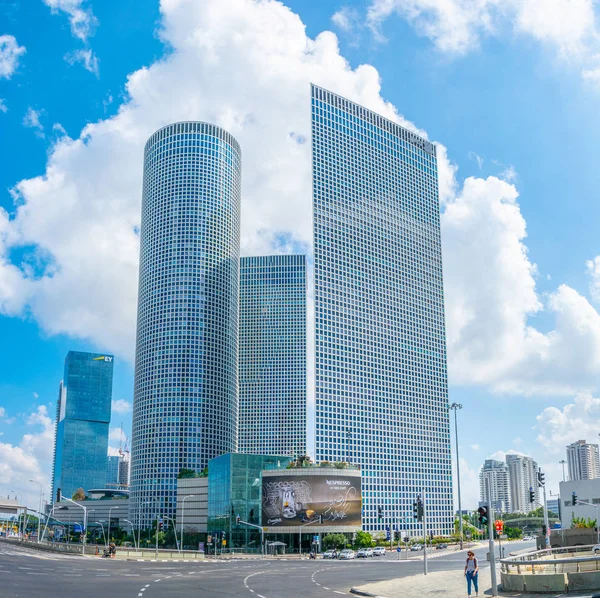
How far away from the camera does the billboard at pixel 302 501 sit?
142 metres

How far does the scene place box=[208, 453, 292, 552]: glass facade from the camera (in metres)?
152

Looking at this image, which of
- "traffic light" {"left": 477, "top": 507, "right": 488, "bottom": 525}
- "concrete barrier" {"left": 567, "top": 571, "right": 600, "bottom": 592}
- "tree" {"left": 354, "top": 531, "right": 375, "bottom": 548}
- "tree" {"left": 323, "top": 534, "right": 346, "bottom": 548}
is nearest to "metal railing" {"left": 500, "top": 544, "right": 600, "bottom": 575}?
"concrete barrier" {"left": 567, "top": 571, "right": 600, "bottom": 592}

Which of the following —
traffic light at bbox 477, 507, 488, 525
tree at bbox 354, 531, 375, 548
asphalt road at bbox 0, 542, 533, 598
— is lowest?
tree at bbox 354, 531, 375, 548

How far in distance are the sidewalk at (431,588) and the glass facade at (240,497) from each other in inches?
4062

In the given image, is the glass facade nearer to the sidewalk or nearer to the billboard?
the billboard

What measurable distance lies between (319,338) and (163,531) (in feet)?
221

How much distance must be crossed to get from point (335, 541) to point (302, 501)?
32.4ft

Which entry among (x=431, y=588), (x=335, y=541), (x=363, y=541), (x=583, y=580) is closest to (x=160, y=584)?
(x=431, y=588)

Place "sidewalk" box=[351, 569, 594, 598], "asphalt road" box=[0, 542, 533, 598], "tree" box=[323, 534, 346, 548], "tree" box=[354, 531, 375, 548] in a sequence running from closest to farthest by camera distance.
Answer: "sidewalk" box=[351, 569, 594, 598] < "asphalt road" box=[0, 542, 533, 598] < "tree" box=[323, 534, 346, 548] < "tree" box=[354, 531, 375, 548]

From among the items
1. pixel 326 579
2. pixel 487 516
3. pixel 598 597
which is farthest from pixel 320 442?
pixel 598 597

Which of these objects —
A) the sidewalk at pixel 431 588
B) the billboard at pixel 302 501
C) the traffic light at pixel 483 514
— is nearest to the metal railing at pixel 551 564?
the sidewalk at pixel 431 588

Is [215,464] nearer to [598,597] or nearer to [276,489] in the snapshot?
[276,489]

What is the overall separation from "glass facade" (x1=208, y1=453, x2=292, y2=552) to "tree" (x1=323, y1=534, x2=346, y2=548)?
15.0 metres

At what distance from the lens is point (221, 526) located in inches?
6176
